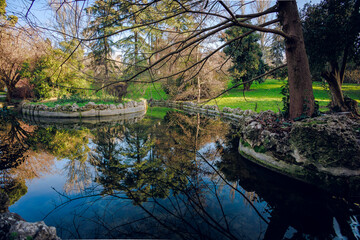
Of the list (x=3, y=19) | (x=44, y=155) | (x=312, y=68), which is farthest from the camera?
(x=312, y=68)

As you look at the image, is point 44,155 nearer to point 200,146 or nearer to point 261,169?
point 200,146

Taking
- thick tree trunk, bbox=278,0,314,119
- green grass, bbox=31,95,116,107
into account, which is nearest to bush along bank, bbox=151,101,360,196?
thick tree trunk, bbox=278,0,314,119

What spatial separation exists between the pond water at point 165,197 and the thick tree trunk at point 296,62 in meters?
2.29

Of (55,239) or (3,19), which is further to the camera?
(3,19)

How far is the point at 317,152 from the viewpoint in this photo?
3.73 metres

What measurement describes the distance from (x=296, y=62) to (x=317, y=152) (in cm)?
259

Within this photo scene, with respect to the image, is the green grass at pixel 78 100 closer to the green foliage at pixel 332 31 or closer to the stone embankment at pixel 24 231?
the stone embankment at pixel 24 231

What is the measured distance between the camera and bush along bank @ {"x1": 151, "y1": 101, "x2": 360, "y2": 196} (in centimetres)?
347

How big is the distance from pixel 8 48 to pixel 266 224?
20.0 meters

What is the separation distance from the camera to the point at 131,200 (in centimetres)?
312

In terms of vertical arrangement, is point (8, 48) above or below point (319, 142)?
above

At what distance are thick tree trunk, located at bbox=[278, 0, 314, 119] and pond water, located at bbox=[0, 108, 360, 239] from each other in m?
2.29

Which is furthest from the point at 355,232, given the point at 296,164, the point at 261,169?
the point at 261,169

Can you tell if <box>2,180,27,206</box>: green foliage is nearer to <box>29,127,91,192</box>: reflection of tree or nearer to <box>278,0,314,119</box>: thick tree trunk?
<box>29,127,91,192</box>: reflection of tree
